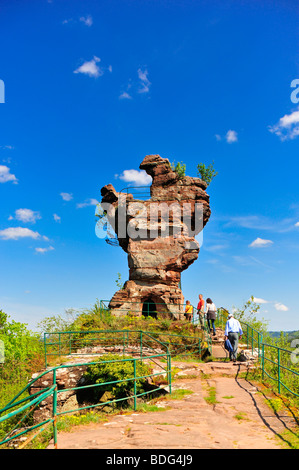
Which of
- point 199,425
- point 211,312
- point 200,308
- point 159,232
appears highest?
point 159,232

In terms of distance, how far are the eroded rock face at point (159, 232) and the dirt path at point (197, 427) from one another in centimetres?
1256

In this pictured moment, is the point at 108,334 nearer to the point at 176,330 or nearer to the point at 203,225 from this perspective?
the point at 176,330

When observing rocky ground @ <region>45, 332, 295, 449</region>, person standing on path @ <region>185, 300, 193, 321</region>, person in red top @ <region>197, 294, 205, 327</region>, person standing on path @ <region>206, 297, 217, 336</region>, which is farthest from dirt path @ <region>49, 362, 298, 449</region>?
person standing on path @ <region>185, 300, 193, 321</region>

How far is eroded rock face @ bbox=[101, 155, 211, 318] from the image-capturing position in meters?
22.4

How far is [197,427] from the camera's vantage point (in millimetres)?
6441

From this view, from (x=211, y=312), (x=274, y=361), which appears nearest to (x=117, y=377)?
(x=274, y=361)

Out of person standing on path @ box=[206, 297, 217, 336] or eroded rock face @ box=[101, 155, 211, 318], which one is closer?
person standing on path @ box=[206, 297, 217, 336]

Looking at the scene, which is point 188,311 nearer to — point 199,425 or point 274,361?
point 274,361

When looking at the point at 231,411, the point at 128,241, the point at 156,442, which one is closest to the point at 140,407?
the point at 231,411

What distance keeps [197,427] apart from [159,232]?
17446 millimetres

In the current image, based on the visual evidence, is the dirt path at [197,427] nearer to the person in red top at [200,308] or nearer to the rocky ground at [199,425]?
the rocky ground at [199,425]

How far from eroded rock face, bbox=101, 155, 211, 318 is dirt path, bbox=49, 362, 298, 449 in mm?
12560

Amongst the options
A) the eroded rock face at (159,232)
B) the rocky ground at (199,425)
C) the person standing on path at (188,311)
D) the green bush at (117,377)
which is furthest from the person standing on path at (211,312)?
the green bush at (117,377)

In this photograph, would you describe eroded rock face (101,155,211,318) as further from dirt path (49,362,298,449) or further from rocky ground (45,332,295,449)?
dirt path (49,362,298,449)
